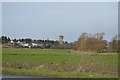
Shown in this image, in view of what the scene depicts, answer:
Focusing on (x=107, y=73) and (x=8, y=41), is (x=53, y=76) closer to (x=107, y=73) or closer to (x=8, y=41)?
(x=107, y=73)

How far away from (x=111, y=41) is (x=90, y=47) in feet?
35.7

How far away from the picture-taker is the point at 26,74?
31125mm

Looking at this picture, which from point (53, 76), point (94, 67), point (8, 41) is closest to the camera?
point (53, 76)

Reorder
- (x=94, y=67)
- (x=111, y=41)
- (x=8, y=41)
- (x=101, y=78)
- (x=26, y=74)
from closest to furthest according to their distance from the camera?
(x=101, y=78) → (x=26, y=74) → (x=94, y=67) → (x=111, y=41) → (x=8, y=41)

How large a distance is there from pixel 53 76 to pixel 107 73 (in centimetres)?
552

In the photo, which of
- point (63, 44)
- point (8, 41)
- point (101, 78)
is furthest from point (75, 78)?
point (63, 44)

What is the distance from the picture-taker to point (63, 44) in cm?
12069

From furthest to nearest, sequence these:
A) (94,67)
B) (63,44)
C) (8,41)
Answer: (63,44) → (8,41) → (94,67)

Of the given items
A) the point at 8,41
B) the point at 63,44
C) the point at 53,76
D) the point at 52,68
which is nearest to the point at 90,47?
the point at 63,44

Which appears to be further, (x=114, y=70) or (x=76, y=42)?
(x=76, y=42)

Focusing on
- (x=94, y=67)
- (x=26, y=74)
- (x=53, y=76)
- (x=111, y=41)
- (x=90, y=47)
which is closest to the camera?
(x=53, y=76)

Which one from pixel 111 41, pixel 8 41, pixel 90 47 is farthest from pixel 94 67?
pixel 8 41

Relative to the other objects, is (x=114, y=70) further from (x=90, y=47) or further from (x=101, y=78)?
(x=90, y=47)

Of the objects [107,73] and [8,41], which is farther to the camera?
[8,41]
